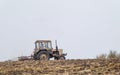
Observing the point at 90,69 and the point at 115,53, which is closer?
the point at 90,69

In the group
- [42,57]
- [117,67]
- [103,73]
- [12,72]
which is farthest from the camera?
[42,57]

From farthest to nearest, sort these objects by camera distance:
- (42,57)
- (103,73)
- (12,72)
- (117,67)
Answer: (42,57)
(12,72)
(117,67)
(103,73)

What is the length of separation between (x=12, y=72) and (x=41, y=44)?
1750 centimetres

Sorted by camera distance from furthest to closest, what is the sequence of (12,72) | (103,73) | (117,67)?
(12,72), (117,67), (103,73)

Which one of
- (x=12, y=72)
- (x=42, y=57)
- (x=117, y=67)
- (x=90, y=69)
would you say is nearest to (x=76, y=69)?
(x=90, y=69)

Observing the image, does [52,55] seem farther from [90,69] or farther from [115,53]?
[90,69]

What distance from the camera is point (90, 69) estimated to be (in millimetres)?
14555

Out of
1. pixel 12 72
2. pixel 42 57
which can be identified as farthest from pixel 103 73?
pixel 42 57

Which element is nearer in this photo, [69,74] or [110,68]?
[69,74]

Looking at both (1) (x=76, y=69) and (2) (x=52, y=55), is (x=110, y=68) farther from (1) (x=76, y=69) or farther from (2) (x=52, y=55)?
(2) (x=52, y=55)

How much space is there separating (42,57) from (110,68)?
17.2 m

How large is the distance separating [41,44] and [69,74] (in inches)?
770

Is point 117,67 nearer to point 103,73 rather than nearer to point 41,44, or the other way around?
point 103,73

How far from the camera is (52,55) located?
32.5 m
